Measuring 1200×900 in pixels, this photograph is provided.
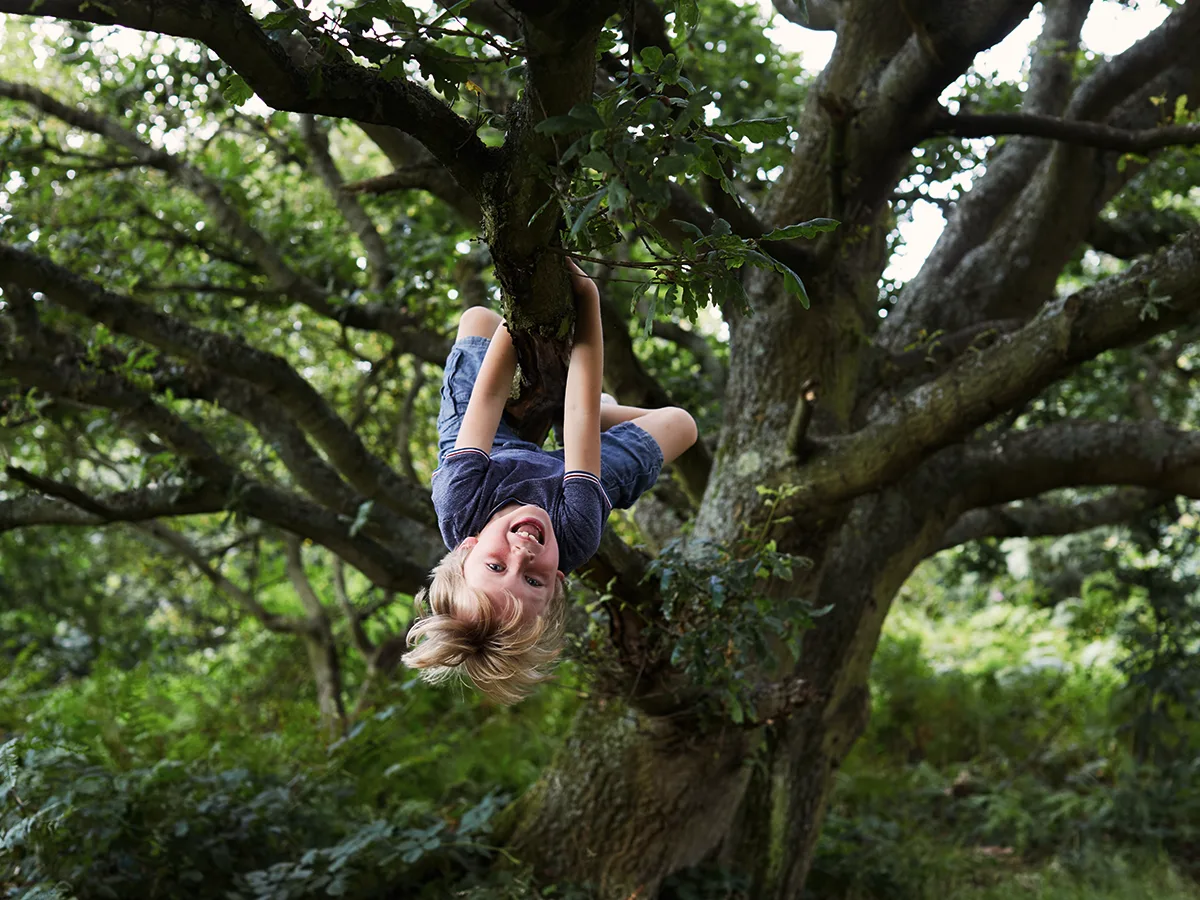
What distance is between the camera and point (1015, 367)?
3.99 m

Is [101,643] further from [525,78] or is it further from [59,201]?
[525,78]

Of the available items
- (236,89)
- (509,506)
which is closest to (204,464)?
(509,506)

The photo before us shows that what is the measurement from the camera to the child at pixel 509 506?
2.82 m

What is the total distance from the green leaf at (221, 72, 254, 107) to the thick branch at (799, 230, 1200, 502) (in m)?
2.71

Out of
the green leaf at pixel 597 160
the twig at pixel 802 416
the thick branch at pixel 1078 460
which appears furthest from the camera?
the thick branch at pixel 1078 460

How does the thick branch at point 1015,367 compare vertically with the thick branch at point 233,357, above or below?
below

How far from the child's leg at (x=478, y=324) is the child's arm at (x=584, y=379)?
56 cm

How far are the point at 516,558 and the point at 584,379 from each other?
53cm

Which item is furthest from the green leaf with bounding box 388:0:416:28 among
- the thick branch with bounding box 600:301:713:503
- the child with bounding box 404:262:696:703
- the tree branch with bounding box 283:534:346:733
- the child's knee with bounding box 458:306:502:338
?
the tree branch with bounding box 283:534:346:733

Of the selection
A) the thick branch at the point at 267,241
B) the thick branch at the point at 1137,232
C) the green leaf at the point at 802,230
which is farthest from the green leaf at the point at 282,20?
the thick branch at the point at 1137,232

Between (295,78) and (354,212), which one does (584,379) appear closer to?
(295,78)

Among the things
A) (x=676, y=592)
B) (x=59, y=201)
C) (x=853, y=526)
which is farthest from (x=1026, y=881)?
(x=59, y=201)

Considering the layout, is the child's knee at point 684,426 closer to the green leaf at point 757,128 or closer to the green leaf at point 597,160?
the green leaf at point 757,128

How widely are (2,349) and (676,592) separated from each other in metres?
3.03
